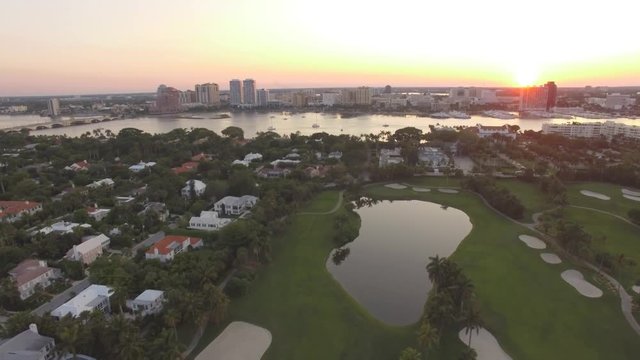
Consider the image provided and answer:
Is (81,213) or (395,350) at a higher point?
(81,213)

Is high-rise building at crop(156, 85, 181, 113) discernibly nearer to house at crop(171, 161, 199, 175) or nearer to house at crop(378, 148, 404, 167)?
house at crop(171, 161, 199, 175)

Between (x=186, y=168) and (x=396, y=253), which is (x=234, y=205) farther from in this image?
(x=186, y=168)

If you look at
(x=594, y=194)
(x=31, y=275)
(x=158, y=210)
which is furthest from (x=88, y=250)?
(x=594, y=194)

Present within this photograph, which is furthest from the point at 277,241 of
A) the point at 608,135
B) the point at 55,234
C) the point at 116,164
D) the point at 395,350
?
the point at 608,135

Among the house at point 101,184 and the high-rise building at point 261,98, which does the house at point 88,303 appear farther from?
the high-rise building at point 261,98

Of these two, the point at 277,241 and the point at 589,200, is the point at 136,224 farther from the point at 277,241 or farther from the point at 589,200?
the point at 589,200

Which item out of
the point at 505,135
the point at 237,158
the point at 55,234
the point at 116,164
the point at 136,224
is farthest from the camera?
the point at 505,135
